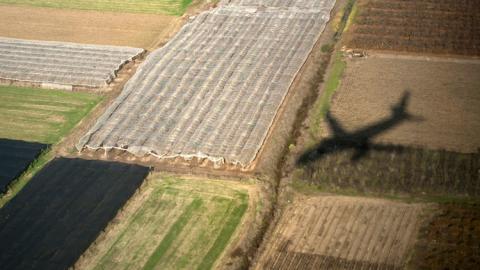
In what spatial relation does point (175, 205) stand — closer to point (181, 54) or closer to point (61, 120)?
point (61, 120)

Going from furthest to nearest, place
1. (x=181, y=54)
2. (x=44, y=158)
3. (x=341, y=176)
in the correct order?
(x=181, y=54), (x=44, y=158), (x=341, y=176)

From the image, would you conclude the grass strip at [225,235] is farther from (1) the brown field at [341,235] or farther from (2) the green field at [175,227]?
(1) the brown field at [341,235]

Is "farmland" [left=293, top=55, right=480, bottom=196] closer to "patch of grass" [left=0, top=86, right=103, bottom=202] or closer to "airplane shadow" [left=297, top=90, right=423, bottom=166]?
"airplane shadow" [left=297, top=90, right=423, bottom=166]

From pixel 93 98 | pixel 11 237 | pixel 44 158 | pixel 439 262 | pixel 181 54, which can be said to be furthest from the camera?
pixel 181 54

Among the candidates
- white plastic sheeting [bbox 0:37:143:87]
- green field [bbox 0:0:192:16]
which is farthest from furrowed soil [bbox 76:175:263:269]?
green field [bbox 0:0:192:16]

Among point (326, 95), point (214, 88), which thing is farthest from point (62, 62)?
point (326, 95)

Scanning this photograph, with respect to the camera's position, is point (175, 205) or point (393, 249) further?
point (175, 205)

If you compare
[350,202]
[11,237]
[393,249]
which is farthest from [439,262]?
A: [11,237]
